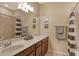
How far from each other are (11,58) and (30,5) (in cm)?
95

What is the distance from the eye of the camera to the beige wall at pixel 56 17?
1877 mm

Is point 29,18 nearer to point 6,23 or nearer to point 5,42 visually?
point 6,23

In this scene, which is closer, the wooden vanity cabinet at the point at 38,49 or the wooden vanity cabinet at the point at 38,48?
the wooden vanity cabinet at the point at 38,49

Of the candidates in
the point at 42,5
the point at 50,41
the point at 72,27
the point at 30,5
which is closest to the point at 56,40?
the point at 50,41

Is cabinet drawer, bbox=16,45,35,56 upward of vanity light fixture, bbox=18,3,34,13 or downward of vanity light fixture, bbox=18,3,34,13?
downward

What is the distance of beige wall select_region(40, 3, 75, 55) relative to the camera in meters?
1.88

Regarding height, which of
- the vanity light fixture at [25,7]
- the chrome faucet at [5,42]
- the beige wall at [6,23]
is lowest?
the chrome faucet at [5,42]

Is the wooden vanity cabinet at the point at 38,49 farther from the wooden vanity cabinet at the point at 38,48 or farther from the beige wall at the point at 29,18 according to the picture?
the beige wall at the point at 29,18

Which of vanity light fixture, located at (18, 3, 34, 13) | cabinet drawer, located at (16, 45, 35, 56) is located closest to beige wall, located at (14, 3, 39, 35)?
vanity light fixture, located at (18, 3, 34, 13)

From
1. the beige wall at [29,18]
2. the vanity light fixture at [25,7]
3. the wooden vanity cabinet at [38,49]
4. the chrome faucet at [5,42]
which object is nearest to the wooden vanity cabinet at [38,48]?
the wooden vanity cabinet at [38,49]

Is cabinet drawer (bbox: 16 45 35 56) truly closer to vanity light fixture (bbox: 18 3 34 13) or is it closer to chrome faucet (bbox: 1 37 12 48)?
chrome faucet (bbox: 1 37 12 48)

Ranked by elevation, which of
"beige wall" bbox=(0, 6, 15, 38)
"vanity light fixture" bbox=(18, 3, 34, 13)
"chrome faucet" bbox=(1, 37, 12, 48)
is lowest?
"chrome faucet" bbox=(1, 37, 12, 48)

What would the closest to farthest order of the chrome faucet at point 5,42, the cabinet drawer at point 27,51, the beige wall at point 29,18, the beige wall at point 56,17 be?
1. the cabinet drawer at point 27,51
2. the chrome faucet at point 5,42
3. the beige wall at point 56,17
4. the beige wall at point 29,18

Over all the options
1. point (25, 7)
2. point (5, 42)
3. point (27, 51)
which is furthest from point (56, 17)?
point (5, 42)
